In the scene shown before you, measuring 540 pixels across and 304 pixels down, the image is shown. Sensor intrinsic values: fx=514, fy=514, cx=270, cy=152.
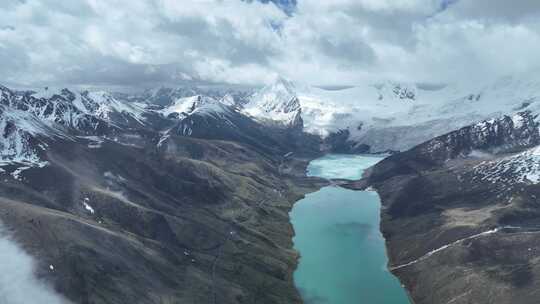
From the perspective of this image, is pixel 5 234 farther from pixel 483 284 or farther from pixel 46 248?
pixel 483 284

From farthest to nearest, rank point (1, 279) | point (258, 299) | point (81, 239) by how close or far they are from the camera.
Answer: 1. point (258, 299)
2. point (81, 239)
3. point (1, 279)

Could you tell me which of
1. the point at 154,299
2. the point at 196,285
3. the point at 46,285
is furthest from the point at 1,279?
the point at 196,285

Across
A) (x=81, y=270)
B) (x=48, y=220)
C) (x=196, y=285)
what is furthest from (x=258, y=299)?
(x=48, y=220)

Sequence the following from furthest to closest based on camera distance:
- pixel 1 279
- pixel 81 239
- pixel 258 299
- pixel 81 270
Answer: pixel 258 299
pixel 81 239
pixel 81 270
pixel 1 279

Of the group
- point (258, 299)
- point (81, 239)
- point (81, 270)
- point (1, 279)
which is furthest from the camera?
point (258, 299)

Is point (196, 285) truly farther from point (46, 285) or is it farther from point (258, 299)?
point (46, 285)

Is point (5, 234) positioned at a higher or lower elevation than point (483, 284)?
lower

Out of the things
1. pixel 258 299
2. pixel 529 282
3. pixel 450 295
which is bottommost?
pixel 258 299

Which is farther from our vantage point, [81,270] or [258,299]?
[258,299]

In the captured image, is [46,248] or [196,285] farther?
[196,285]
